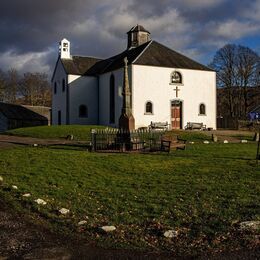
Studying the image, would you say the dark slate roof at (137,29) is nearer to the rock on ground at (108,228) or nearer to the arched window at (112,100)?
the arched window at (112,100)

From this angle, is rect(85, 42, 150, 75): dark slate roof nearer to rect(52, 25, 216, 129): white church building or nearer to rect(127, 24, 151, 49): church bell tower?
rect(52, 25, 216, 129): white church building

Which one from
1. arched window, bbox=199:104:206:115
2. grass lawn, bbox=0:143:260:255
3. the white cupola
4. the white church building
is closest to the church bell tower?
the white church building

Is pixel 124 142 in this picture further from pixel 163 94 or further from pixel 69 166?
pixel 163 94

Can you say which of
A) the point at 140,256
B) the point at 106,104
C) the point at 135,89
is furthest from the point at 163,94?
the point at 140,256

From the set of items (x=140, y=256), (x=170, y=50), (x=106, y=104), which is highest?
(x=170, y=50)

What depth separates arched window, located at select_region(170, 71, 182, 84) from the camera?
41.1 metres

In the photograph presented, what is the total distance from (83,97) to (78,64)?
5.01 m

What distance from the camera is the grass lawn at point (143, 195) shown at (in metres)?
6.96

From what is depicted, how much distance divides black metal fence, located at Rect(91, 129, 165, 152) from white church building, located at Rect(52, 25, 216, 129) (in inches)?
662

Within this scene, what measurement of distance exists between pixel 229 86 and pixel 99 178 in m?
53.6

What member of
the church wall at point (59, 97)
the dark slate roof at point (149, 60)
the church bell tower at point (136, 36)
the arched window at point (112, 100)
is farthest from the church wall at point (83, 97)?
the church bell tower at point (136, 36)

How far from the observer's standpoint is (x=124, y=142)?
21875 millimetres

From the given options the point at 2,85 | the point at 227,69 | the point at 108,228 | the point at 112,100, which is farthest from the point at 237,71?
the point at 108,228

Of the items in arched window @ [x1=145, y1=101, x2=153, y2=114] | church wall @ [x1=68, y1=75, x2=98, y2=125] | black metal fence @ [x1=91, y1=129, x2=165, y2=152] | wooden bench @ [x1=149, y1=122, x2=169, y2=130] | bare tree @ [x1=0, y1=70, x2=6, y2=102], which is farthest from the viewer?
bare tree @ [x1=0, y1=70, x2=6, y2=102]
